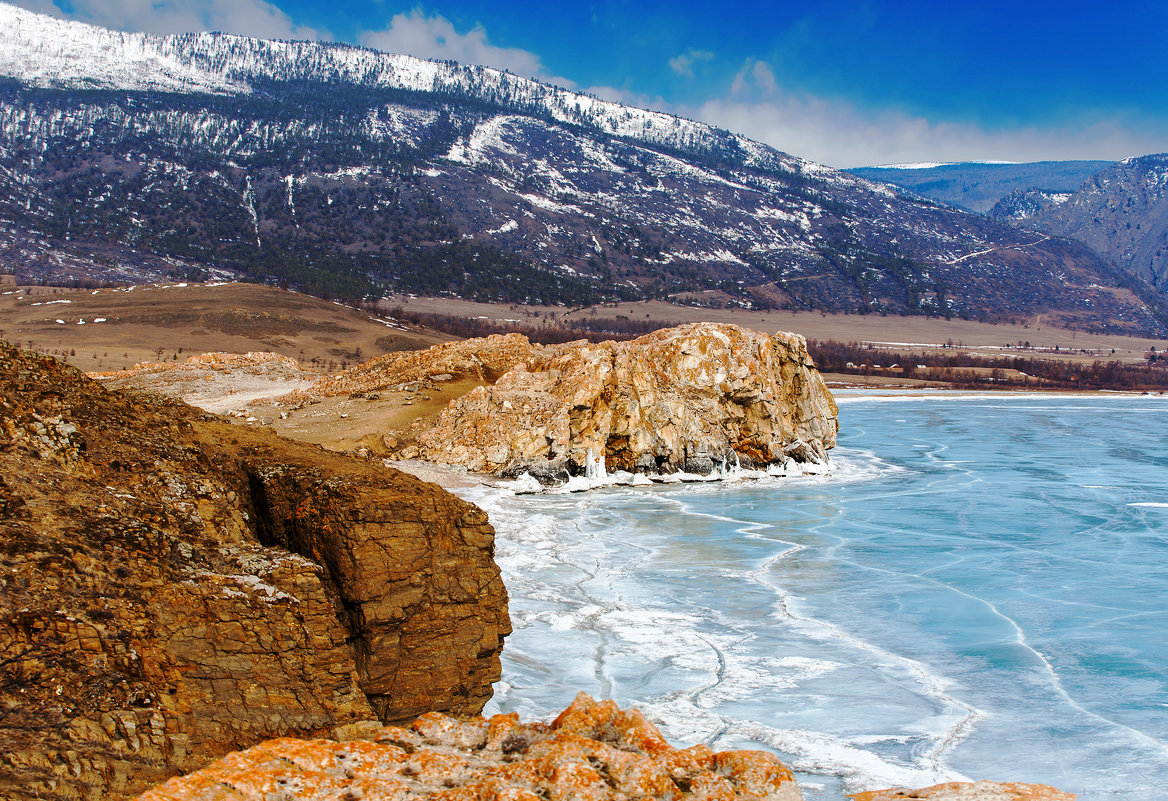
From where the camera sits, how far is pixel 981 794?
14.5ft

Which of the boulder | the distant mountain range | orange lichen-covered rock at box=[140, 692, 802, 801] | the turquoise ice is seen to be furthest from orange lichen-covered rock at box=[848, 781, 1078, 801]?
the distant mountain range

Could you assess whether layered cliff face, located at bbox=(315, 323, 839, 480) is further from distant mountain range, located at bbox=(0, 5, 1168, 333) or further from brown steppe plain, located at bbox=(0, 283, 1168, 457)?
distant mountain range, located at bbox=(0, 5, 1168, 333)

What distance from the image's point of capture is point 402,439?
68.8 ft

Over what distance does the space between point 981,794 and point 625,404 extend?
18.4 metres

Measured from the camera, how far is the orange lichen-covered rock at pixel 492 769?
3.54 meters

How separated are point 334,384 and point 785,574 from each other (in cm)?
1660

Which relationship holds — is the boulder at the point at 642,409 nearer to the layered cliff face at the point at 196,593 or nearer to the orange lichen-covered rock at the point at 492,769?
the layered cliff face at the point at 196,593

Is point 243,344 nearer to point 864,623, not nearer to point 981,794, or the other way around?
point 864,623

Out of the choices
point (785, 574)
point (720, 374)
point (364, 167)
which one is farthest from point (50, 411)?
point (364, 167)

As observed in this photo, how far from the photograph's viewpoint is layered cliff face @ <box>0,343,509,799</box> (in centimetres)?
363

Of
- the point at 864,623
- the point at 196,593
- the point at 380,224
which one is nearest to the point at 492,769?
the point at 196,593

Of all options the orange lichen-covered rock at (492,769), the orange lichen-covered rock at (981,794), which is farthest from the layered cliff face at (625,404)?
the orange lichen-covered rock at (981,794)

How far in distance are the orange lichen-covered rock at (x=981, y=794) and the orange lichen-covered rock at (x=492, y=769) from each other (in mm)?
859

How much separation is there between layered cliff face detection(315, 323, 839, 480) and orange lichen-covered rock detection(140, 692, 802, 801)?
1619 centimetres
